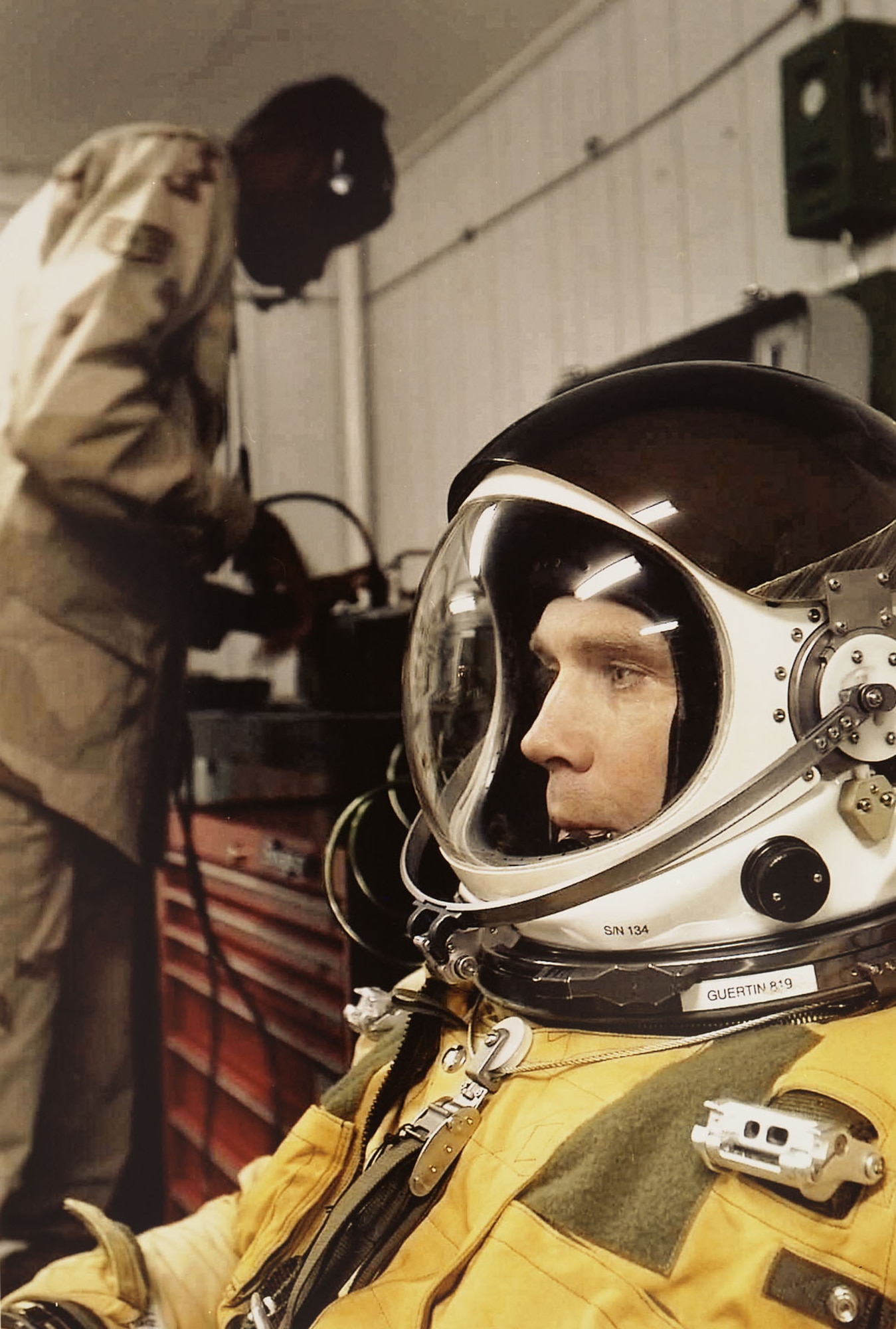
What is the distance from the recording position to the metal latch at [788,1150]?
25.5 inches

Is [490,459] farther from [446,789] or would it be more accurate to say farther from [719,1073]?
[719,1073]

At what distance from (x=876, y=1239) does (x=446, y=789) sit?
0.54 metres

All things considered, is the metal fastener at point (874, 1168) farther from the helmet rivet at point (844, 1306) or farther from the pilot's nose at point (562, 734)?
the pilot's nose at point (562, 734)

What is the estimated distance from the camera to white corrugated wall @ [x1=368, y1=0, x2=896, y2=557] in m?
1.32

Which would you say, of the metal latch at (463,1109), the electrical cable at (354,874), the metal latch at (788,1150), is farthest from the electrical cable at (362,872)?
the metal latch at (788,1150)

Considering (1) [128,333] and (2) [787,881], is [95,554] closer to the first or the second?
(1) [128,333]

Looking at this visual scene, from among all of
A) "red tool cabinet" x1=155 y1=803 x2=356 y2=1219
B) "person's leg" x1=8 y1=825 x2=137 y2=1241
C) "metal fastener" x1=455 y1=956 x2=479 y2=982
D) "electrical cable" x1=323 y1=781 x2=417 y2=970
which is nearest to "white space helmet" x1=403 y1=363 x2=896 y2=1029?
"metal fastener" x1=455 y1=956 x2=479 y2=982

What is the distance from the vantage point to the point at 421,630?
1.12 m

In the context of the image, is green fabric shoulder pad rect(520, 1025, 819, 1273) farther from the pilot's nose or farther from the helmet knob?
the pilot's nose

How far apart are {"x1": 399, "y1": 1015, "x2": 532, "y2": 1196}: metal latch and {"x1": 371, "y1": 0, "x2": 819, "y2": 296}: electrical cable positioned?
0.96 meters

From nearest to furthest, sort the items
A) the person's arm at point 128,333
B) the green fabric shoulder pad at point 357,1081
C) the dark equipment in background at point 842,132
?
1. the green fabric shoulder pad at point 357,1081
2. the dark equipment in background at point 842,132
3. the person's arm at point 128,333

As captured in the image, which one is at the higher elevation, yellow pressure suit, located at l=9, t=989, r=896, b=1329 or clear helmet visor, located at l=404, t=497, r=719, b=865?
clear helmet visor, located at l=404, t=497, r=719, b=865

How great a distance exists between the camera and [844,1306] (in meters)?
0.64

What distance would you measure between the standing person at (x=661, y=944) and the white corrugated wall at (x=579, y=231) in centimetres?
46
